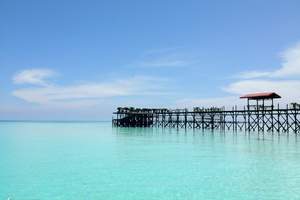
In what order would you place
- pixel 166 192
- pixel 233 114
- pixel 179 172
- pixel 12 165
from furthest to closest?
pixel 233 114, pixel 12 165, pixel 179 172, pixel 166 192

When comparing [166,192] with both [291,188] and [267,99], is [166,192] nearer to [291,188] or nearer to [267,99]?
[291,188]

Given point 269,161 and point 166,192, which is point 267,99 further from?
point 166,192

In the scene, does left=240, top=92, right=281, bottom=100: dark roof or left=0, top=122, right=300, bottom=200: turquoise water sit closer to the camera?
left=0, top=122, right=300, bottom=200: turquoise water

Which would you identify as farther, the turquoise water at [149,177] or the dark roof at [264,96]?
the dark roof at [264,96]

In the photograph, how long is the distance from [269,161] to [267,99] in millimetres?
30324

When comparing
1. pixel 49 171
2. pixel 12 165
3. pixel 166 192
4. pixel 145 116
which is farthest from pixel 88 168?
pixel 145 116

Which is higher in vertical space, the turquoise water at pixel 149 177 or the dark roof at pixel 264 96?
the dark roof at pixel 264 96

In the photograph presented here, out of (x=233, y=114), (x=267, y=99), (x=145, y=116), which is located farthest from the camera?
(x=145, y=116)

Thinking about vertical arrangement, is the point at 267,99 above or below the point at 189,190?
above

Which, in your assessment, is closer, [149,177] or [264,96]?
[149,177]

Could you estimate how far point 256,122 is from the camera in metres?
52.8

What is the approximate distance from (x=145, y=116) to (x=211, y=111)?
52.4 feet

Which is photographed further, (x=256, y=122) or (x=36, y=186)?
(x=256, y=122)

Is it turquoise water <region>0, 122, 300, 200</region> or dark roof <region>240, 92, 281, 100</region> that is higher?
dark roof <region>240, 92, 281, 100</region>
